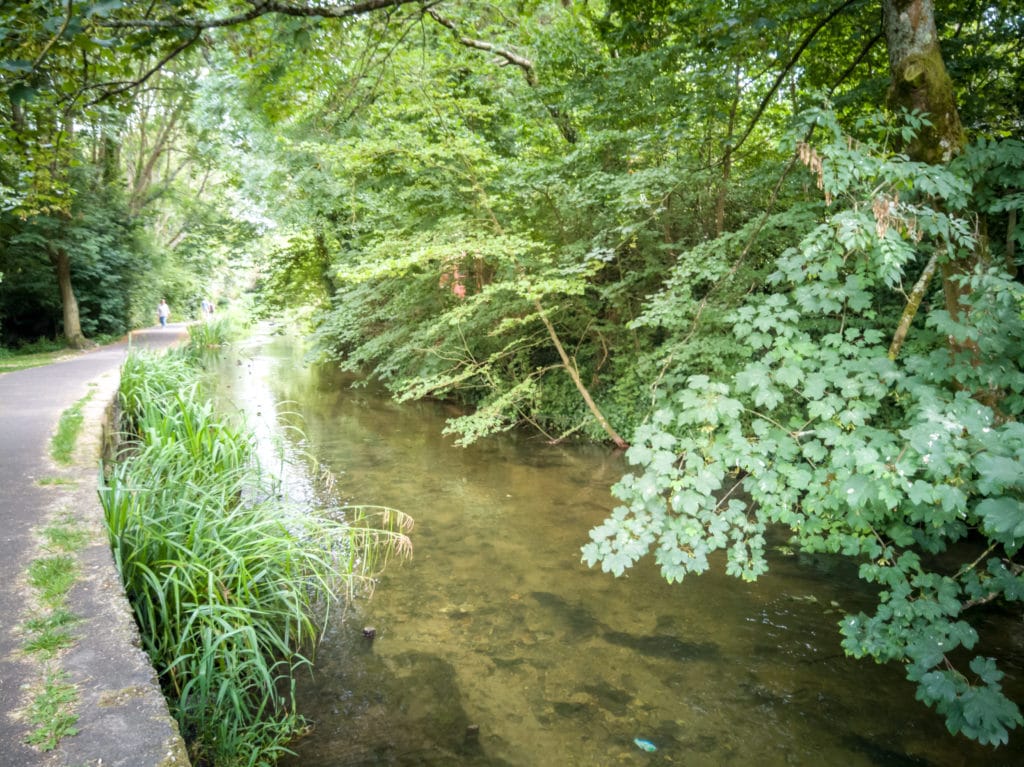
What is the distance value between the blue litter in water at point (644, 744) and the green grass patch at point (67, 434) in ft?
14.4

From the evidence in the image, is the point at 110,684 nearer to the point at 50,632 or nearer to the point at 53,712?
the point at 53,712

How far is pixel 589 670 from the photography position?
3.66 meters

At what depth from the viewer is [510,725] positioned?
126 inches

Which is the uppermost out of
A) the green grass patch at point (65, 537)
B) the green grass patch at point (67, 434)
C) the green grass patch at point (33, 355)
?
the green grass patch at point (33, 355)

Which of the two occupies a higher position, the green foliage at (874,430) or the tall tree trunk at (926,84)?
the tall tree trunk at (926,84)

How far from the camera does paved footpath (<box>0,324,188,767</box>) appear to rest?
179 cm

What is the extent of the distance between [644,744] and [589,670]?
2.10 feet

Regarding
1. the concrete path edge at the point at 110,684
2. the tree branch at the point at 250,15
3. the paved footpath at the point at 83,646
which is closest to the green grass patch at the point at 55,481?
the paved footpath at the point at 83,646

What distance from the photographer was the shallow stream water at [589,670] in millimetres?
3037

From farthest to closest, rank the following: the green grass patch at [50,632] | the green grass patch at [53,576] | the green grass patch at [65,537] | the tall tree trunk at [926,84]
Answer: the green grass patch at [65,537] < the tall tree trunk at [926,84] < the green grass patch at [53,576] < the green grass patch at [50,632]

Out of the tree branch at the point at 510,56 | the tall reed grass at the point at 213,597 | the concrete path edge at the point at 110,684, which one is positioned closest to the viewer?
the concrete path edge at the point at 110,684

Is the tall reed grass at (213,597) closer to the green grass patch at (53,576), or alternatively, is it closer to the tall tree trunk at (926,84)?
the green grass patch at (53,576)

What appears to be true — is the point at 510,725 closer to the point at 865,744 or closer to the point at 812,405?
the point at 865,744

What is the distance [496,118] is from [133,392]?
22.5ft
